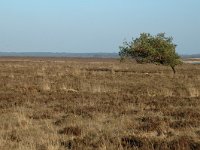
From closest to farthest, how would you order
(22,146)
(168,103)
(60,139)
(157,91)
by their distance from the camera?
1. (22,146)
2. (60,139)
3. (168,103)
4. (157,91)

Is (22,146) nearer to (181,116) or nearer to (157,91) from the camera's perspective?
(181,116)

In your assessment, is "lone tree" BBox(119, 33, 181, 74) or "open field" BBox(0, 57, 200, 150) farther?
"lone tree" BBox(119, 33, 181, 74)

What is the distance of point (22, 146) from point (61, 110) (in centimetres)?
573

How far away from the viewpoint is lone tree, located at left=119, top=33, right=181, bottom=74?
39469 mm

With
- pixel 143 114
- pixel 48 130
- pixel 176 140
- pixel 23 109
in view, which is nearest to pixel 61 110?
pixel 23 109

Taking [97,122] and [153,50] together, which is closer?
[97,122]

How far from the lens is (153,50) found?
39.0m

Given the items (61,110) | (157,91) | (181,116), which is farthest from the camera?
(157,91)

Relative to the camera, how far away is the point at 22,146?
9.70 m

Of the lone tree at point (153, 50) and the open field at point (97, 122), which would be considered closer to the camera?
the open field at point (97, 122)

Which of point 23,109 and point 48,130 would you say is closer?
point 48,130

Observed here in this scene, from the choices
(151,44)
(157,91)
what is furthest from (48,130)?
(151,44)

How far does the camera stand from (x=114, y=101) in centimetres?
1762

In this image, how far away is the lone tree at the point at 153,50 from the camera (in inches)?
1554
